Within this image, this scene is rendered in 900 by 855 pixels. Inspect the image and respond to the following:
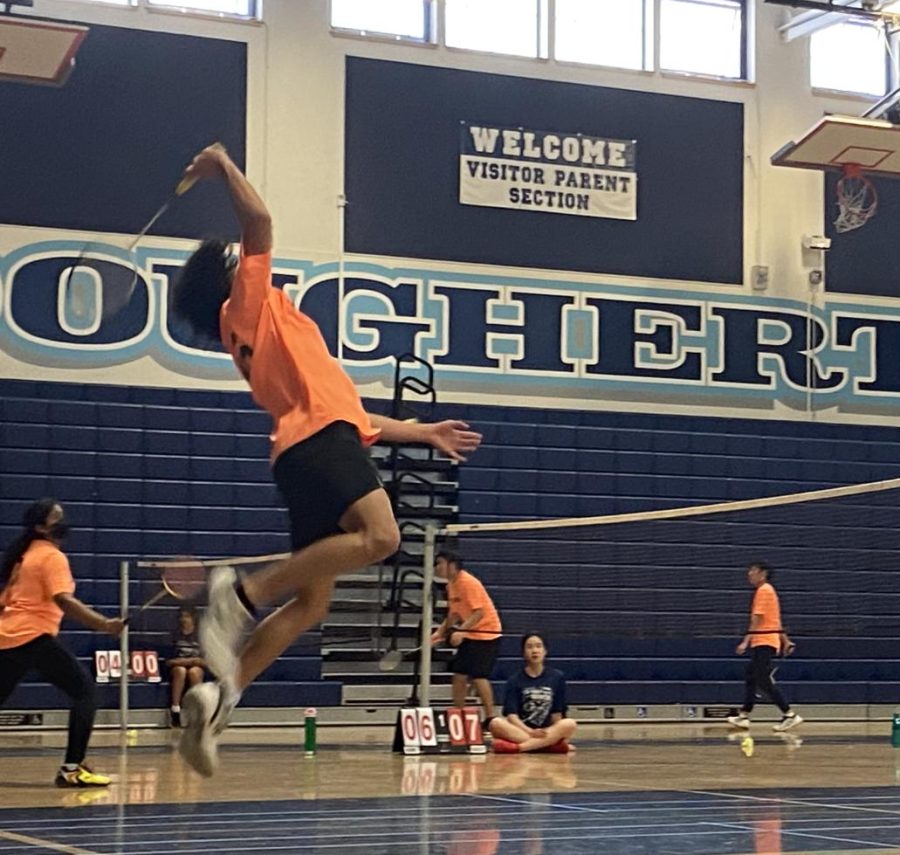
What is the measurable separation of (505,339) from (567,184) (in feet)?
7.09

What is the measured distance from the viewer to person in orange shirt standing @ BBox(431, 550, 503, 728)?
1752 centimetres

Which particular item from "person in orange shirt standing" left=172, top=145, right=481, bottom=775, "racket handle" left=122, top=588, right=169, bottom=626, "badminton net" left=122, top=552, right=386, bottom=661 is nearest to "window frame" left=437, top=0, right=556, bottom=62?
"badminton net" left=122, top=552, right=386, bottom=661

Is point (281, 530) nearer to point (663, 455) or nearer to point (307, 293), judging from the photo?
point (307, 293)

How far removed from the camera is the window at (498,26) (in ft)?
72.8

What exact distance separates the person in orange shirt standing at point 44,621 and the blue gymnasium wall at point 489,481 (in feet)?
26.5

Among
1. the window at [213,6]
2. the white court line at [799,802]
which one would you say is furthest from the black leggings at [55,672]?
the window at [213,6]

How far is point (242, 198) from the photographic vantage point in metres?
6.29

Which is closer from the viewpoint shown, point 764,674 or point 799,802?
point 799,802

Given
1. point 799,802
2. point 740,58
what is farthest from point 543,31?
point 799,802

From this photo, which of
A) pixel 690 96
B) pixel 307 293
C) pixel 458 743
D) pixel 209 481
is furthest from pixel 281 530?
pixel 690 96

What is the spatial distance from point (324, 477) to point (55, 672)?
232 inches

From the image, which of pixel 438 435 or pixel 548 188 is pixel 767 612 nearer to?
pixel 548 188

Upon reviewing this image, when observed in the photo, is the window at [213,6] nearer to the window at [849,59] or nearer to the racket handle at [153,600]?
the racket handle at [153,600]

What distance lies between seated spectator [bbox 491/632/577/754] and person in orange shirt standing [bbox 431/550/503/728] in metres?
1.51
